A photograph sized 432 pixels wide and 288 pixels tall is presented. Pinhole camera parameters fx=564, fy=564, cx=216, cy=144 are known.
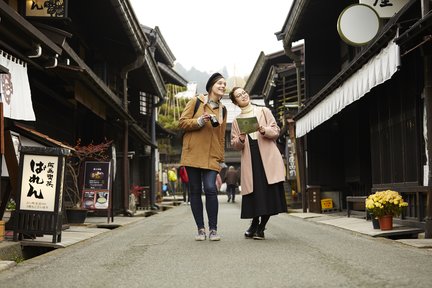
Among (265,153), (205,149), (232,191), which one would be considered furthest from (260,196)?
(232,191)

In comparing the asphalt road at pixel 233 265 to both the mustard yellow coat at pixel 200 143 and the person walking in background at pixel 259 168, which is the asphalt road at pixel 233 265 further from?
the mustard yellow coat at pixel 200 143

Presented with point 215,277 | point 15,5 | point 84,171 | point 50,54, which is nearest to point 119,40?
point 84,171

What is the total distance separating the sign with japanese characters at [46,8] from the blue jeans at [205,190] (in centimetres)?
408

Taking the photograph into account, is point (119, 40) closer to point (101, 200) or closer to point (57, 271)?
point (101, 200)

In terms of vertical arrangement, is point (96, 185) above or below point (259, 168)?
below

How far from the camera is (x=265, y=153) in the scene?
7.77 meters

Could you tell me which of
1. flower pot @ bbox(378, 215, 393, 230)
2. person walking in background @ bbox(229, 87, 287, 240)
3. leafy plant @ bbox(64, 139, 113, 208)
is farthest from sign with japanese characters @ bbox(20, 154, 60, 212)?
flower pot @ bbox(378, 215, 393, 230)

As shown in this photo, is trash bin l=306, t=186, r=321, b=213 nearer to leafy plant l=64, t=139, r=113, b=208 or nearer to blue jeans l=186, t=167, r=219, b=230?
leafy plant l=64, t=139, r=113, b=208

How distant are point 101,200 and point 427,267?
9.61 metres

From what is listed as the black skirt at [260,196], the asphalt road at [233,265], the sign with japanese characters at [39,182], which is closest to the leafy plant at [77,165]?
the sign with japanese characters at [39,182]

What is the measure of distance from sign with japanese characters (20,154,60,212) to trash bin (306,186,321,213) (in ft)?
34.1

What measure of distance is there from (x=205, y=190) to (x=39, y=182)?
2251 millimetres

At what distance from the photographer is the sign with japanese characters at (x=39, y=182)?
7562 mm

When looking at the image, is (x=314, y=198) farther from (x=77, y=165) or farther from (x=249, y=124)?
(x=249, y=124)
